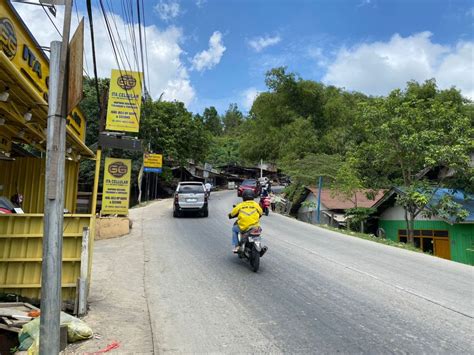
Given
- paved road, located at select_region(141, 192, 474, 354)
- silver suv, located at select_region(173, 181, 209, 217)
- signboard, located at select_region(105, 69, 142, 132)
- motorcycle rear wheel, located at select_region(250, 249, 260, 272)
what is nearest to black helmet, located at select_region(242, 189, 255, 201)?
motorcycle rear wheel, located at select_region(250, 249, 260, 272)

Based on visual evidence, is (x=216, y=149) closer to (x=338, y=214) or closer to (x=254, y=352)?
(x=338, y=214)

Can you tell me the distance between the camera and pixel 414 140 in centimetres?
1664

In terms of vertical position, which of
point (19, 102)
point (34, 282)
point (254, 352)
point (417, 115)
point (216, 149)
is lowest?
point (254, 352)

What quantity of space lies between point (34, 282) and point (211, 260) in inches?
177

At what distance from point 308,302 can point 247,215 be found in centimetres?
282

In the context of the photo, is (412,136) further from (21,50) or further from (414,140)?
(21,50)

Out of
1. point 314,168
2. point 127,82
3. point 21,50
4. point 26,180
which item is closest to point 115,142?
point 26,180

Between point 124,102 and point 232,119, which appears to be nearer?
point 124,102

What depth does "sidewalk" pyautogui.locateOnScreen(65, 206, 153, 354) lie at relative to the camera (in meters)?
4.51

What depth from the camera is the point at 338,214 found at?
26.2 metres

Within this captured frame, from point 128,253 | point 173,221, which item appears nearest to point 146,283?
point 128,253

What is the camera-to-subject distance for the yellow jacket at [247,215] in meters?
8.42

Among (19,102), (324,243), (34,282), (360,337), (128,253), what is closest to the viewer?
(360,337)

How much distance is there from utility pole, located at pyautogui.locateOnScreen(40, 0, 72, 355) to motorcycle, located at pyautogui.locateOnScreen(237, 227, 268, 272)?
5427 millimetres
